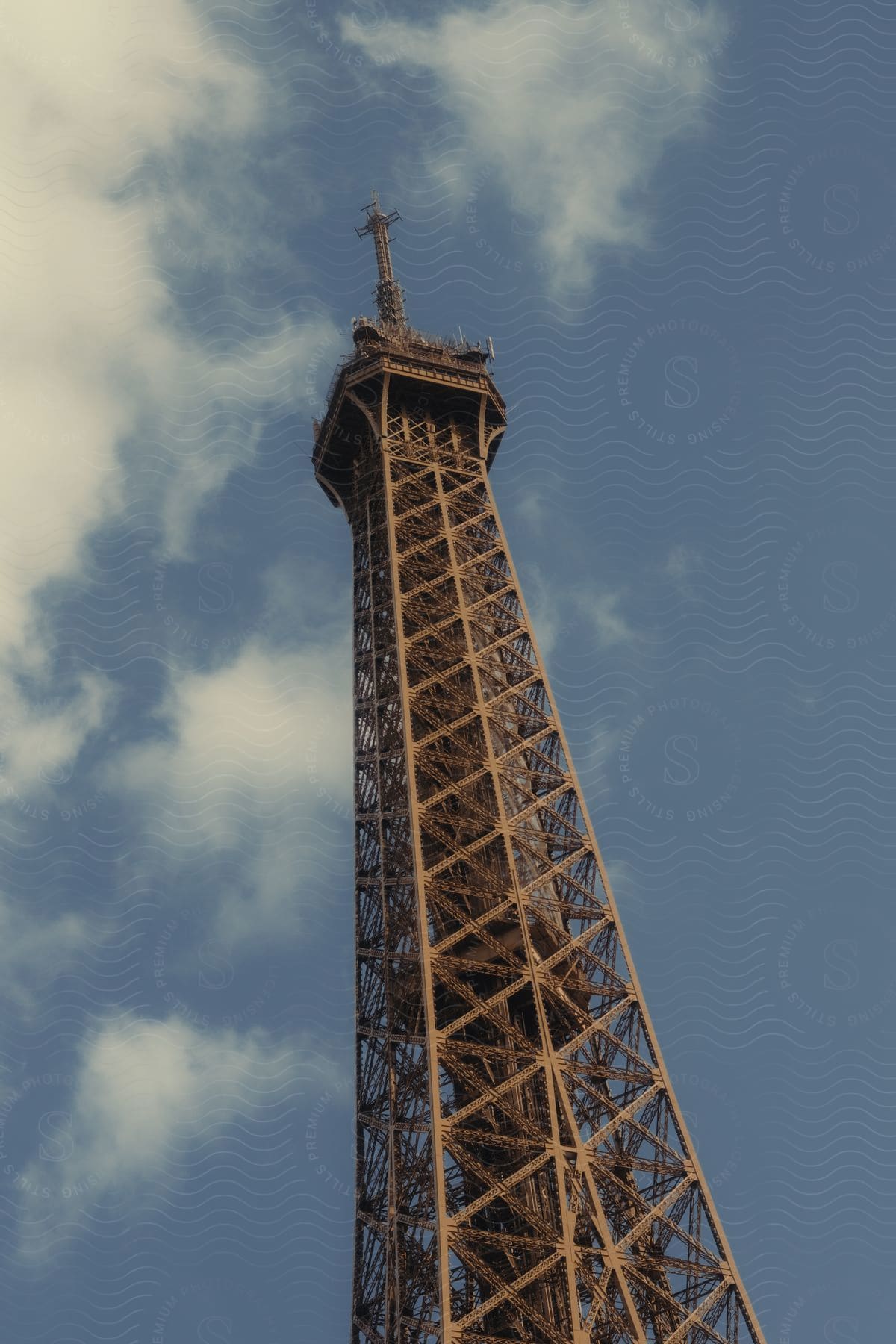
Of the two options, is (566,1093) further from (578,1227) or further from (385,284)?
(385,284)

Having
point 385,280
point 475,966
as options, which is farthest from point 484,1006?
point 385,280

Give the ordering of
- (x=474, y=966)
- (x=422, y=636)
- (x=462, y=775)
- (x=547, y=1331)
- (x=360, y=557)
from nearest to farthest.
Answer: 1. (x=547, y=1331)
2. (x=474, y=966)
3. (x=462, y=775)
4. (x=422, y=636)
5. (x=360, y=557)

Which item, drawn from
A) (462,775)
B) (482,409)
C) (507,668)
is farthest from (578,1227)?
(482,409)

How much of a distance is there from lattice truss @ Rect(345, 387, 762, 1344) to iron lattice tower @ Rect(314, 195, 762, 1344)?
0.31ft

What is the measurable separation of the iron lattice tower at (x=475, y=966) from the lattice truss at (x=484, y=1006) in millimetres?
94

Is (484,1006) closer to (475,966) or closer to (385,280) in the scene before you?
(475,966)

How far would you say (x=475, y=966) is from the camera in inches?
2019

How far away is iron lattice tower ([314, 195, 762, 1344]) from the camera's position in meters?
45.5

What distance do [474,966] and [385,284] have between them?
41.1 meters

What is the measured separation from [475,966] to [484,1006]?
164cm

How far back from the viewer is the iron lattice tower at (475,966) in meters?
45.5

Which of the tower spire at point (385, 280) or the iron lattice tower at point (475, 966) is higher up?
the tower spire at point (385, 280)

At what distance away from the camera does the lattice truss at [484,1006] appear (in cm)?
4522

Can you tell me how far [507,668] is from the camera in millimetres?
63062
